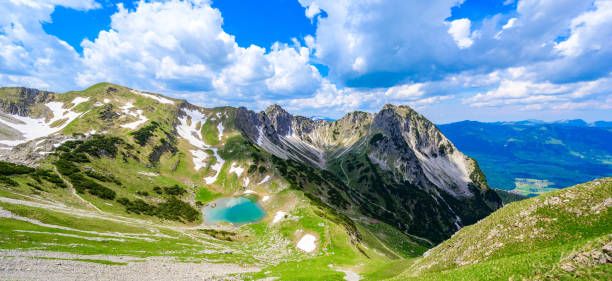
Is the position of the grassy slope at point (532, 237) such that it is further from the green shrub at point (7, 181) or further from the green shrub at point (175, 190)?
the green shrub at point (175, 190)

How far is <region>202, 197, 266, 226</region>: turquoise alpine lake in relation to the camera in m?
99.9

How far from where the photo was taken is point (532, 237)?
2722 cm

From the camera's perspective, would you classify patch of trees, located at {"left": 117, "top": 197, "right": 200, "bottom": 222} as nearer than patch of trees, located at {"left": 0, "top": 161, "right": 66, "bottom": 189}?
No

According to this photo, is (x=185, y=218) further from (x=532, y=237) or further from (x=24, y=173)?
(x=532, y=237)

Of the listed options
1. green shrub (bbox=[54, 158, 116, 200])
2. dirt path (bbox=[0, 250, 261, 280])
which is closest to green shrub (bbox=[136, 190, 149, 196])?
green shrub (bbox=[54, 158, 116, 200])

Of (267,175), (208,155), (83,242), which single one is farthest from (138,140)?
(83,242)

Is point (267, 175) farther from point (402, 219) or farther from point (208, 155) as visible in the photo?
point (402, 219)

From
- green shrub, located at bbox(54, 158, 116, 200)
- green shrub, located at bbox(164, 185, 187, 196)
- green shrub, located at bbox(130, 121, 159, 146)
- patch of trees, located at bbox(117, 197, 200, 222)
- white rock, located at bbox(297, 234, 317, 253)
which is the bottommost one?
white rock, located at bbox(297, 234, 317, 253)

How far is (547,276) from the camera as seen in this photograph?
15336 mm

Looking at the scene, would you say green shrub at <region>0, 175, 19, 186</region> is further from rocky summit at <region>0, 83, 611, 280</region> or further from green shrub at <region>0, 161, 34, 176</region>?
green shrub at <region>0, 161, 34, 176</region>

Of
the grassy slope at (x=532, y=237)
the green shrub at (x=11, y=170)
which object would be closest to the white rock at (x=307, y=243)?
the grassy slope at (x=532, y=237)

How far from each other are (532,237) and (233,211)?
103984 millimetres

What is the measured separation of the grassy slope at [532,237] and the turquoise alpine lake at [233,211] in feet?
262

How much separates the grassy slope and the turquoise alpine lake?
3146 inches
